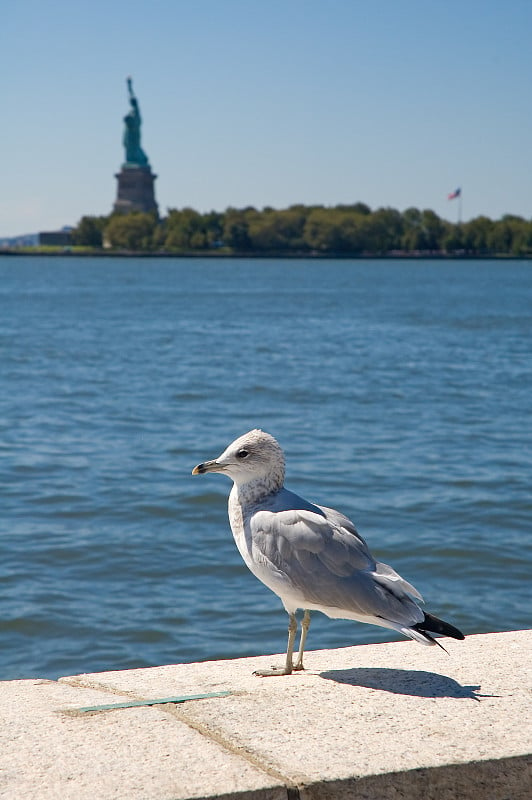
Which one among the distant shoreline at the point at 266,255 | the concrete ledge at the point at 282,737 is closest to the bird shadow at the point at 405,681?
the concrete ledge at the point at 282,737

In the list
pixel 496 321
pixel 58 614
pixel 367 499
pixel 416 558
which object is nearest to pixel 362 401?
pixel 367 499

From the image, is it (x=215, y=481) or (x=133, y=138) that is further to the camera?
(x=133, y=138)

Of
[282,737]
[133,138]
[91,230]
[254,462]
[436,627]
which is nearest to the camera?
[282,737]

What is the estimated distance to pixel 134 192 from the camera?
431 ft

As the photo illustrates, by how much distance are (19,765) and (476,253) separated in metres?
163

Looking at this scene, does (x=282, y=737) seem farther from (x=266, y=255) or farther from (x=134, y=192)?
(x=266, y=255)

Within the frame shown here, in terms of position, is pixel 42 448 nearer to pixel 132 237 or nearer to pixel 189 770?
pixel 189 770

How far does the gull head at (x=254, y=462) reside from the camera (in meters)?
3.76

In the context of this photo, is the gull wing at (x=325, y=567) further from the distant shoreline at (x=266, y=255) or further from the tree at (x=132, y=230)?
the distant shoreline at (x=266, y=255)

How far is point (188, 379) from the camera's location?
2302 cm

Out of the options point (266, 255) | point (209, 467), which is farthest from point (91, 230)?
point (209, 467)

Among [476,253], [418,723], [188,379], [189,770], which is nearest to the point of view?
[189,770]

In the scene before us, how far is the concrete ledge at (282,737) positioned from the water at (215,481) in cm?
361

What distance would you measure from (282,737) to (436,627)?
69 cm
